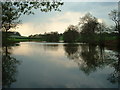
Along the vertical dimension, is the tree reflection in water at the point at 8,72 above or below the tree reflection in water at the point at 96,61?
above

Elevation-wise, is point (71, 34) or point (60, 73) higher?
point (71, 34)

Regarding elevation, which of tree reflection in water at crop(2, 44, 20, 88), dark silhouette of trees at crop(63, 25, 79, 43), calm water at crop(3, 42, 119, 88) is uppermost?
dark silhouette of trees at crop(63, 25, 79, 43)

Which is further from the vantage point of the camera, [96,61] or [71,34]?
[71,34]

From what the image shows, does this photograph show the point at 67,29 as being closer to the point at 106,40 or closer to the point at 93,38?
the point at 93,38

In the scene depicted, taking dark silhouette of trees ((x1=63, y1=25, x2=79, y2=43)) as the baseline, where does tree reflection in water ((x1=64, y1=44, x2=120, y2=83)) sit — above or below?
below

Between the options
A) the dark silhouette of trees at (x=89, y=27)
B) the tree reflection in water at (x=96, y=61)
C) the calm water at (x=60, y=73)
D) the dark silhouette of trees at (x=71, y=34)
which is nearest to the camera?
the calm water at (x=60, y=73)

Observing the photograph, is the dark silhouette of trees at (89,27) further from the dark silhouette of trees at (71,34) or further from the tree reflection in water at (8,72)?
the tree reflection in water at (8,72)

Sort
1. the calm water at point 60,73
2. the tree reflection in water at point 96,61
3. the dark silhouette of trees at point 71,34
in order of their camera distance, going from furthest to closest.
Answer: the dark silhouette of trees at point 71,34 < the tree reflection in water at point 96,61 < the calm water at point 60,73

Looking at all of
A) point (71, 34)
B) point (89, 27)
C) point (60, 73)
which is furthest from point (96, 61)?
point (71, 34)

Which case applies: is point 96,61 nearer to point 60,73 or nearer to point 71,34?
point 60,73

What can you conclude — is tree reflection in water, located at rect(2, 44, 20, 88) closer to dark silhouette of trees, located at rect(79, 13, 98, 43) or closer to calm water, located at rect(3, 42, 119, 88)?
calm water, located at rect(3, 42, 119, 88)

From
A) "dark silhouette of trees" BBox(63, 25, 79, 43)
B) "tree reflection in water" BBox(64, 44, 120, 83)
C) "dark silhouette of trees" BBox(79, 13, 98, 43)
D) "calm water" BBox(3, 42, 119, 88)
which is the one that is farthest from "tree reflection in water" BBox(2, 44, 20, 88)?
"dark silhouette of trees" BBox(63, 25, 79, 43)

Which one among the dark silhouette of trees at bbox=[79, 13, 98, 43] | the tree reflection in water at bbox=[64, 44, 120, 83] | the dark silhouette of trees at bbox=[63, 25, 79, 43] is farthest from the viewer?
the dark silhouette of trees at bbox=[63, 25, 79, 43]

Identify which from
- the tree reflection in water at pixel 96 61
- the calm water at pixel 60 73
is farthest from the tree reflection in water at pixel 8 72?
the tree reflection in water at pixel 96 61
